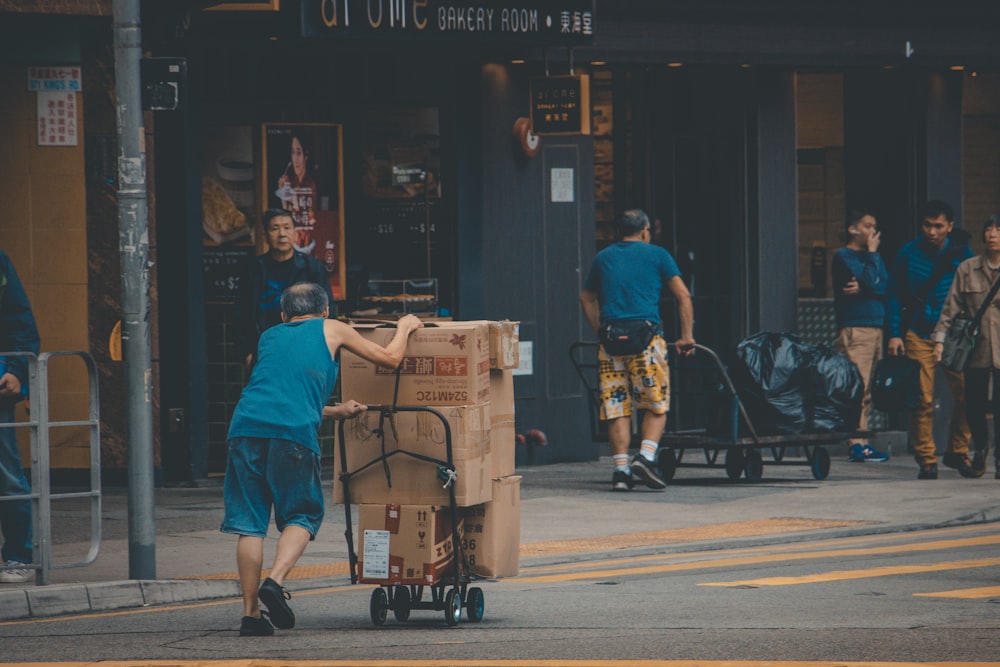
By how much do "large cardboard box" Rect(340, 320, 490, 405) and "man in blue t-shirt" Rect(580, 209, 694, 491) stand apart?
17.6 ft

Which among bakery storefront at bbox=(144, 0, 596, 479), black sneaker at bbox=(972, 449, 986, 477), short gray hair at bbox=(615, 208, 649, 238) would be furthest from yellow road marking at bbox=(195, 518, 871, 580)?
bakery storefront at bbox=(144, 0, 596, 479)

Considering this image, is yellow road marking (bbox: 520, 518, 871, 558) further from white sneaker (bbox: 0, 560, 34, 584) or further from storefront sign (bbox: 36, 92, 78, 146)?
storefront sign (bbox: 36, 92, 78, 146)

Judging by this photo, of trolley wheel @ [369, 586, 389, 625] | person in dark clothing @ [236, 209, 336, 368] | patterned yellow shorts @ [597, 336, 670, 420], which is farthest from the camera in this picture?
patterned yellow shorts @ [597, 336, 670, 420]

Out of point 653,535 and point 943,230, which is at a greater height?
point 943,230

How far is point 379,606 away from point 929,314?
8.10 metres

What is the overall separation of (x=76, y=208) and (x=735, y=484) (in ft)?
17.8

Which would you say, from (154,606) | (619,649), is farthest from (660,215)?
(619,649)

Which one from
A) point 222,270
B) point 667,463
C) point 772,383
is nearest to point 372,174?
point 222,270

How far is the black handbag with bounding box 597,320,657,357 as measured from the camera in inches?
549

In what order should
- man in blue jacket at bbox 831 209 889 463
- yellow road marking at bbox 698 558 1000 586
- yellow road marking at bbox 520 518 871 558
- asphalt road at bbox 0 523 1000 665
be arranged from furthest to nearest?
man in blue jacket at bbox 831 209 889 463 < yellow road marking at bbox 520 518 871 558 < yellow road marking at bbox 698 558 1000 586 < asphalt road at bbox 0 523 1000 665

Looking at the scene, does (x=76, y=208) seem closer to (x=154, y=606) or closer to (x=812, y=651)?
(x=154, y=606)

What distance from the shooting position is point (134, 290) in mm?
10078

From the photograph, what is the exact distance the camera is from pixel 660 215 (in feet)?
57.1

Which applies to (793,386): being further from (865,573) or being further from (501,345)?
(501,345)
